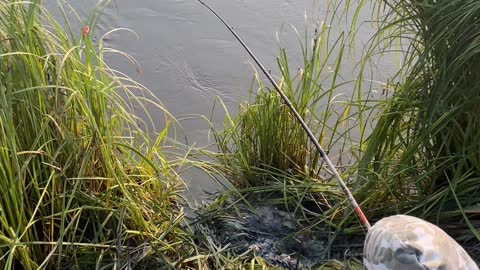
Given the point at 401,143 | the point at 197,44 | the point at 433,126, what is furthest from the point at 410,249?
the point at 197,44

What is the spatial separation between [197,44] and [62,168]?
151 centimetres

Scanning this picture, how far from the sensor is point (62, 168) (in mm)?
→ 1824

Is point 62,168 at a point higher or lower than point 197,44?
lower

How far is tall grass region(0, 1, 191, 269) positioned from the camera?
1709 mm

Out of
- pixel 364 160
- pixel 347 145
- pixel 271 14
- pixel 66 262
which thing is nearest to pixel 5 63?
pixel 66 262

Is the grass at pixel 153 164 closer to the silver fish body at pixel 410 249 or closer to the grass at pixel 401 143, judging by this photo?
the grass at pixel 401 143

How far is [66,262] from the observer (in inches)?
73.0

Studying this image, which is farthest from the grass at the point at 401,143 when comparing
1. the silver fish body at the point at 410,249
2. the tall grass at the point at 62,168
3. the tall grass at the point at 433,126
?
the silver fish body at the point at 410,249

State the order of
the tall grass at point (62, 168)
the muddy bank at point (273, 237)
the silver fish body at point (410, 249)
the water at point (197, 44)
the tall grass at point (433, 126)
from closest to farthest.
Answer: the silver fish body at point (410, 249) < the tall grass at point (62, 168) < the tall grass at point (433, 126) < the muddy bank at point (273, 237) < the water at point (197, 44)

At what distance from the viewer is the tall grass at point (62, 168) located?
1.71 metres

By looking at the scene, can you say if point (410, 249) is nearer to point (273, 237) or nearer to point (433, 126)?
point (433, 126)

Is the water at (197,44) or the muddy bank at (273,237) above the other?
the water at (197,44)

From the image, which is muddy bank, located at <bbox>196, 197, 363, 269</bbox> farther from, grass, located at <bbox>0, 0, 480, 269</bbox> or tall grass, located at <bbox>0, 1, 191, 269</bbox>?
tall grass, located at <bbox>0, 1, 191, 269</bbox>

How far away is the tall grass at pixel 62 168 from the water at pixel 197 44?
73cm
